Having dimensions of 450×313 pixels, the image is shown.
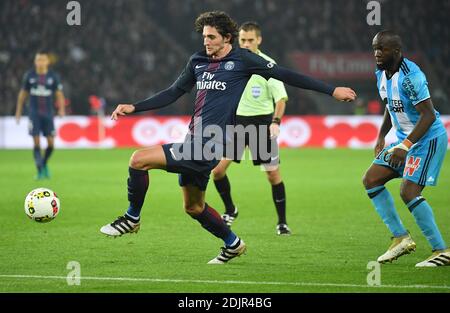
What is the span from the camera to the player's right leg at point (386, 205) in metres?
7.80

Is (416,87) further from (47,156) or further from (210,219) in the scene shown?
(47,156)

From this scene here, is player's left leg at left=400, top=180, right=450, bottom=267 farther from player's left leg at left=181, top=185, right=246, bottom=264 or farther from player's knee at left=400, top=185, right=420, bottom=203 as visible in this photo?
player's left leg at left=181, top=185, right=246, bottom=264

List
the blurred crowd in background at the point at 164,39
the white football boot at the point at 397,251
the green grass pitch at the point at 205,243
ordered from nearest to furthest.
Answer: the green grass pitch at the point at 205,243
the white football boot at the point at 397,251
the blurred crowd in background at the point at 164,39

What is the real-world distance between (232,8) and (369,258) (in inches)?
950

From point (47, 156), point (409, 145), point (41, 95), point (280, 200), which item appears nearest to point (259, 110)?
point (280, 200)

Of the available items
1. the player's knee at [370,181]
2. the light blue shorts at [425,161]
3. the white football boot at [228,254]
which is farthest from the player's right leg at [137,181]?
the light blue shorts at [425,161]

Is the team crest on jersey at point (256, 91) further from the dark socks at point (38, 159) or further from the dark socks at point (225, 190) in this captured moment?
the dark socks at point (38, 159)

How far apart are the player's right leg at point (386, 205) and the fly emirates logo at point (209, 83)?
1.62 m

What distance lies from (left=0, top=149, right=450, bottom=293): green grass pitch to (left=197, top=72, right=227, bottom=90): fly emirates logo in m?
1.56

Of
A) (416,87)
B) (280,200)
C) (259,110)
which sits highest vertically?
(416,87)

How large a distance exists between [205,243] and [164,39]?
22.2 m

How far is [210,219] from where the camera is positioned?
761cm

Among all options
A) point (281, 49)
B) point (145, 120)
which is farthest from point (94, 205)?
point (281, 49)

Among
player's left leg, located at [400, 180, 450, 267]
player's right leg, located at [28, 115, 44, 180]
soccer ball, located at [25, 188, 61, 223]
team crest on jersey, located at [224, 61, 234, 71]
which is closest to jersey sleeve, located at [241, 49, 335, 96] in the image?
team crest on jersey, located at [224, 61, 234, 71]
